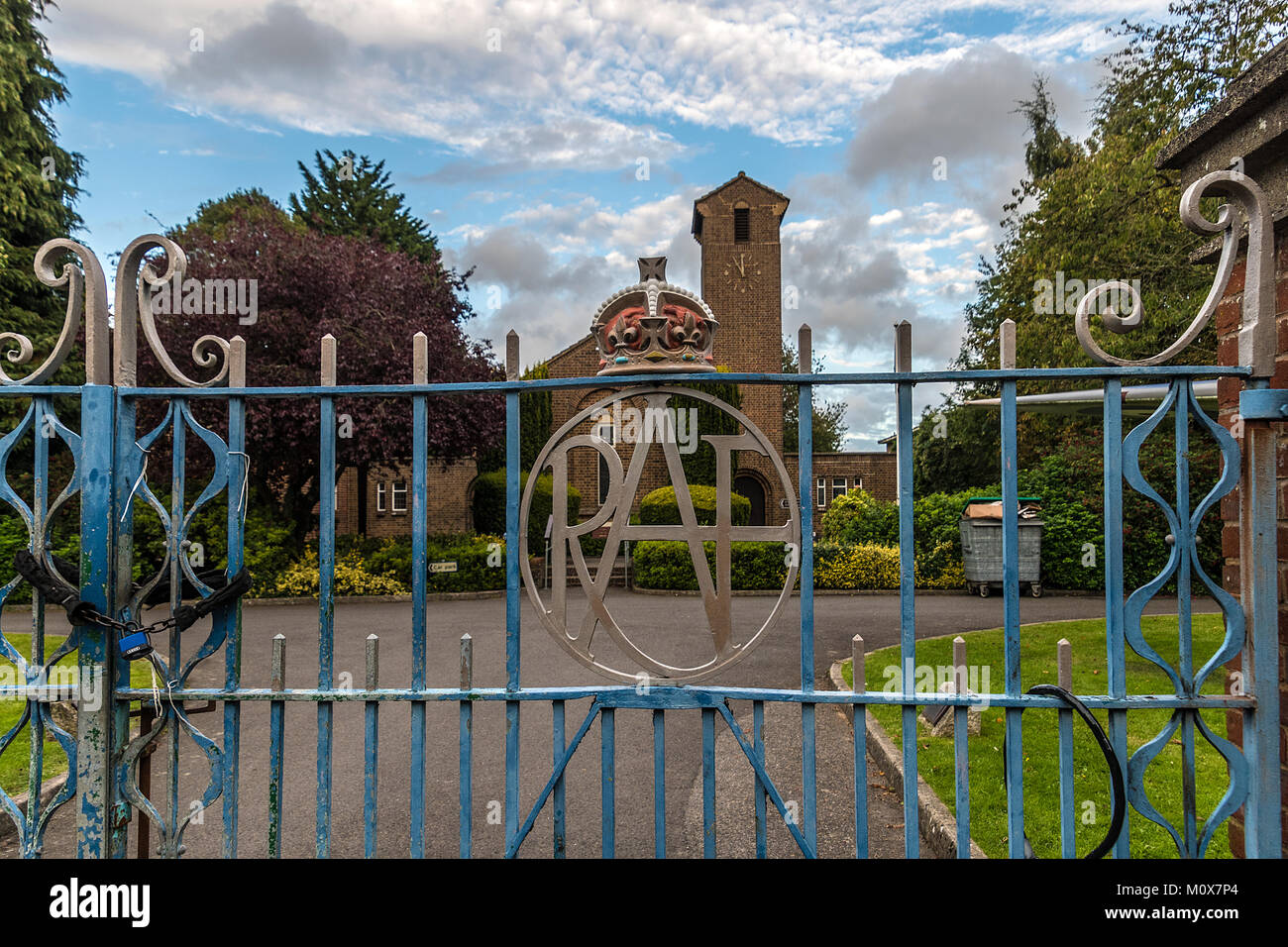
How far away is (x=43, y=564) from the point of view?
2492 mm

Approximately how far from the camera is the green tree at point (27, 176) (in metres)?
16.5

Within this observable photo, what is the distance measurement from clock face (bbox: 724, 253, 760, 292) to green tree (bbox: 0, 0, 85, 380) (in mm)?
17676

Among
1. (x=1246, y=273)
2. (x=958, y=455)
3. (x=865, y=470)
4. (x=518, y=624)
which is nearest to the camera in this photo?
(x=1246, y=273)

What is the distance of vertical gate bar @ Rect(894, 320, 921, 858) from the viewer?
7.22 ft

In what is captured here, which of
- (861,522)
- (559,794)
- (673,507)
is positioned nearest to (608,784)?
(559,794)

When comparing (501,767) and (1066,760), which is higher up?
(1066,760)

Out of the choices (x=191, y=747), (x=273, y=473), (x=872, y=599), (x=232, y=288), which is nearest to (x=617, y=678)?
(x=191, y=747)

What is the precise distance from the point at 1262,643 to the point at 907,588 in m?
1.04

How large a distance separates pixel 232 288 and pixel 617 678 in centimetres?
1354

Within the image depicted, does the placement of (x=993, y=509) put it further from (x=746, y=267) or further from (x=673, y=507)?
(x=746, y=267)

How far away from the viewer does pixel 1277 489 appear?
2.35m

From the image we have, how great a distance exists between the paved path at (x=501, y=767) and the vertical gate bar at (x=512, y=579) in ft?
2.60

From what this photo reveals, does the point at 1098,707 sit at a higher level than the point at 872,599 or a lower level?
higher
